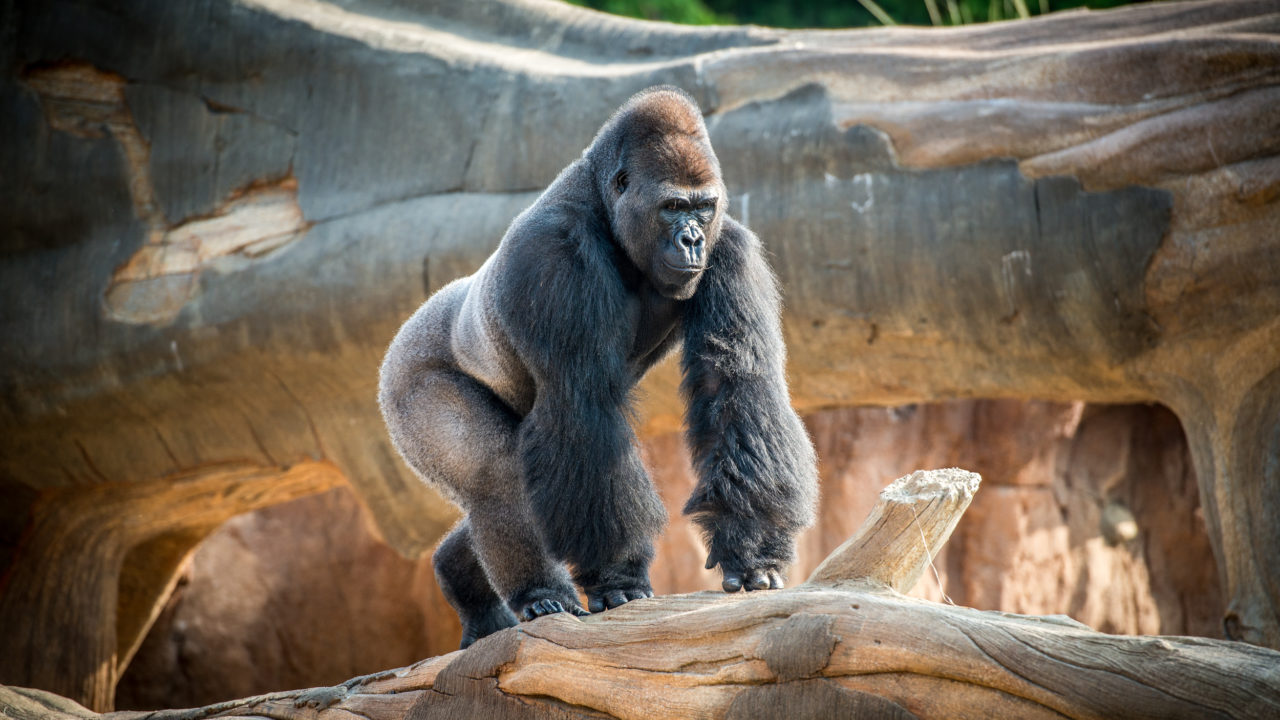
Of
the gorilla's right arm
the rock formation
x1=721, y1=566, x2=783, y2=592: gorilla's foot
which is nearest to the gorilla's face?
the gorilla's right arm

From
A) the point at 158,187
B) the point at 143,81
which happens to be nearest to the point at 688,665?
the point at 158,187

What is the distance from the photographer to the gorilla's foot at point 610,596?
116 inches

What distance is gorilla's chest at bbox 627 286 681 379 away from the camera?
3.26 metres

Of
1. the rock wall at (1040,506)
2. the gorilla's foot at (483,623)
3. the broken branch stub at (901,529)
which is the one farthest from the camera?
the rock wall at (1040,506)

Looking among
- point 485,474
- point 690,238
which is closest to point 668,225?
point 690,238

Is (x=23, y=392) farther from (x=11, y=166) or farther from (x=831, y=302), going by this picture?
(x=831, y=302)

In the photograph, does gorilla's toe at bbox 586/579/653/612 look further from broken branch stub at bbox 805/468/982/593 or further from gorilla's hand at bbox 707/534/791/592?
broken branch stub at bbox 805/468/982/593

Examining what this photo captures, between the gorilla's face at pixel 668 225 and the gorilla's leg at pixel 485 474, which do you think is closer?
the gorilla's face at pixel 668 225

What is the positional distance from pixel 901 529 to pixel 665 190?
1054 mm

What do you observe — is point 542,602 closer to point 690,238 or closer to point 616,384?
point 616,384

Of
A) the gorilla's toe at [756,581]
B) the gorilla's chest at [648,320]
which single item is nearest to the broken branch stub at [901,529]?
the gorilla's toe at [756,581]

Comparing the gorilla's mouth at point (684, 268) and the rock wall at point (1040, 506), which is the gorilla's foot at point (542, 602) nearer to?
the gorilla's mouth at point (684, 268)

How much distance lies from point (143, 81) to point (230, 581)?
12.4 feet

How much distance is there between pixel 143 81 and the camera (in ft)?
19.5
